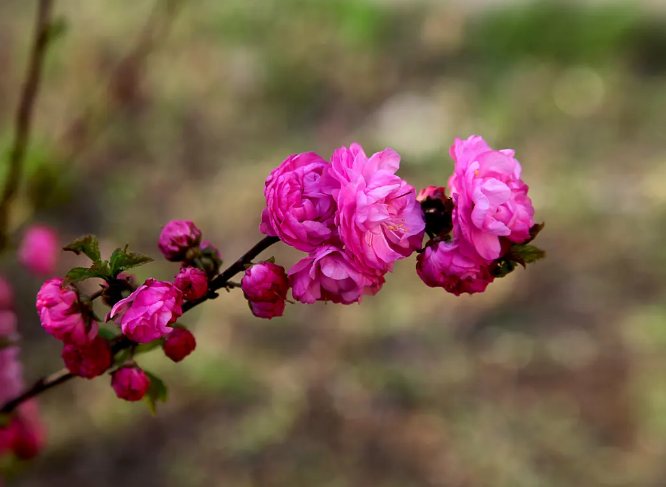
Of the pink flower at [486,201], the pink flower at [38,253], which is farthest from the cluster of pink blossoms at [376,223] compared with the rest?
the pink flower at [38,253]

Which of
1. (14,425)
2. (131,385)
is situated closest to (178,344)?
(131,385)

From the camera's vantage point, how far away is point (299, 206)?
1.66 feet

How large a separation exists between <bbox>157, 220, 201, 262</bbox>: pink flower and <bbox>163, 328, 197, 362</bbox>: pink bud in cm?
7

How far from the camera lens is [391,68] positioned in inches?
142

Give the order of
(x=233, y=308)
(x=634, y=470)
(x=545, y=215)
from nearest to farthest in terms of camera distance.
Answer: (x=634, y=470) < (x=233, y=308) < (x=545, y=215)

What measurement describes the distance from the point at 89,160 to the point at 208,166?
55 cm

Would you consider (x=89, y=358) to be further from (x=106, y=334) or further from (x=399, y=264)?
(x=399, y=264)

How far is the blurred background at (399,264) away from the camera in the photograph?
183 cm

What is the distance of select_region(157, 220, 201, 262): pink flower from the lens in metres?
0.58

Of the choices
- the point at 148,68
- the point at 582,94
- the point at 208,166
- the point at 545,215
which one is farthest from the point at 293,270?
the point at 582,94

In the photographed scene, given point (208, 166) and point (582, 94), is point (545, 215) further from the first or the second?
point (208, 166)

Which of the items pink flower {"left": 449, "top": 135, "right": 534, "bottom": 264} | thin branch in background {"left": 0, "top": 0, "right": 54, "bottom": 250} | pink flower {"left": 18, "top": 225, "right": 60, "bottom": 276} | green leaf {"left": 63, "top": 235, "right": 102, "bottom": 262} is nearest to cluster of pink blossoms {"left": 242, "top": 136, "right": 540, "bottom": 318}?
pink flower {"left": 449, "top": 135, "right": 534, "bottom": 264}

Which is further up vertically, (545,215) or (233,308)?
(545,215)

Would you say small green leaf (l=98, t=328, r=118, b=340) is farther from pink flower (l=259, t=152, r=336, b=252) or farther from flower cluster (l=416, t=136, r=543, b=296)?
flower cluster (l=416, t=136, r=543, b=296)
